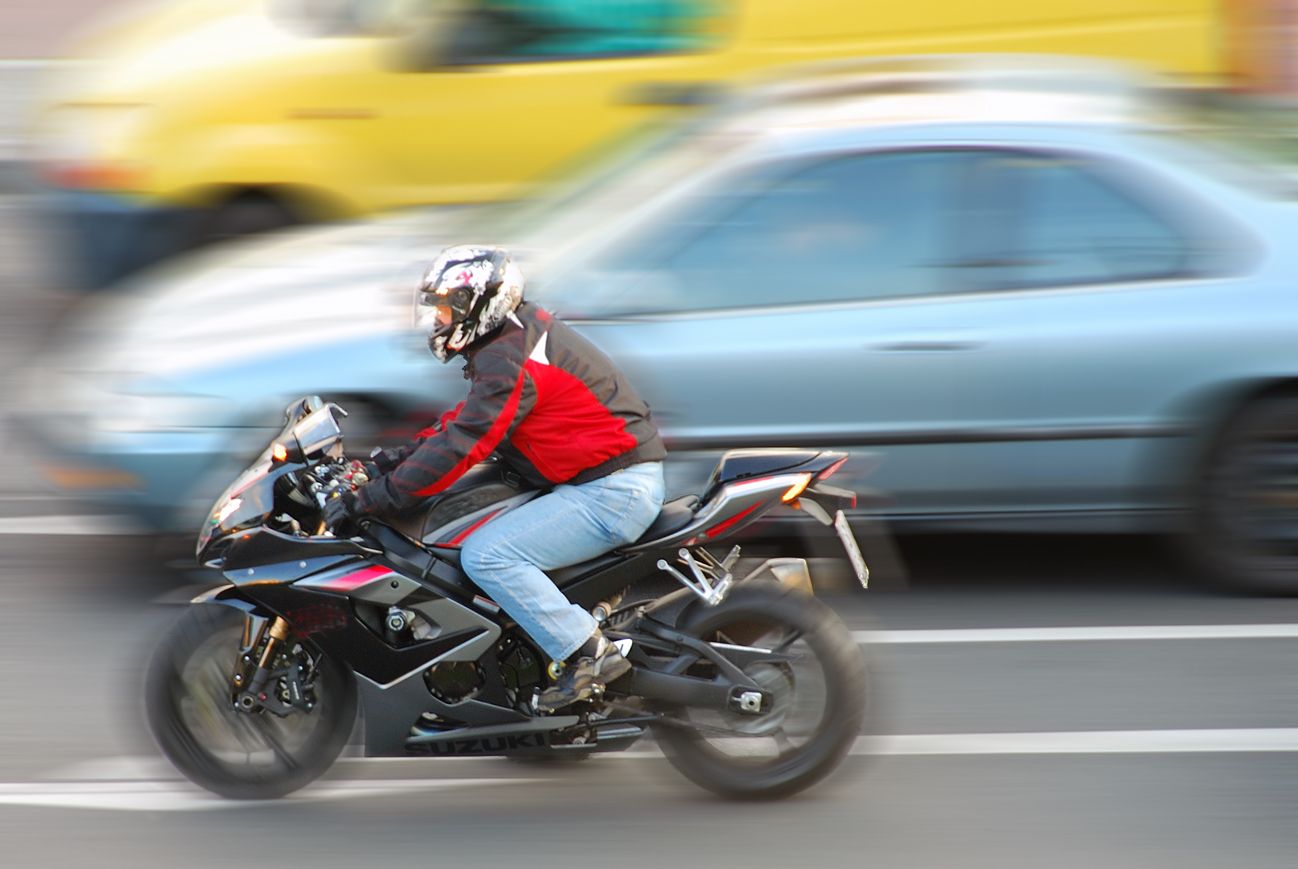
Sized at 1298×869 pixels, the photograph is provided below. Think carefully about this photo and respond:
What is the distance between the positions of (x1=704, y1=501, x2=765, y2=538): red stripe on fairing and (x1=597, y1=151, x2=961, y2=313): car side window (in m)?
1.78

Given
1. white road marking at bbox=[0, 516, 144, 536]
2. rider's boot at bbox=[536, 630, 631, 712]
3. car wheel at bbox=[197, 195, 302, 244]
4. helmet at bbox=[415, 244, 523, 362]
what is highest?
helmet at bbox=[415, 244, 523, 362]

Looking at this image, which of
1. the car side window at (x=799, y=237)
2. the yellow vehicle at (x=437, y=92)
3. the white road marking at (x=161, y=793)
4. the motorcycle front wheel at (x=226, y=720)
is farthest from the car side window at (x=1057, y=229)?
the yellow vehicle at (x=437, y=92)

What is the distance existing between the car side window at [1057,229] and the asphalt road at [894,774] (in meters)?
1.11

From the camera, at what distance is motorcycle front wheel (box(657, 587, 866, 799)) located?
4.76 metres

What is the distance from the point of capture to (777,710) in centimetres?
487

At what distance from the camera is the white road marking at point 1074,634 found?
6098mm

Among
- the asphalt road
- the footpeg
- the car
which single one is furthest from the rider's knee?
the car

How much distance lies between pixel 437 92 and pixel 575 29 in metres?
0.76

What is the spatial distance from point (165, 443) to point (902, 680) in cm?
252

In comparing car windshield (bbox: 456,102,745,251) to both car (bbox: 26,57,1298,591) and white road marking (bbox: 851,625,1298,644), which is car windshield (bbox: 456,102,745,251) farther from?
Answer: white road marking (bbox: 851,625,1298,644)

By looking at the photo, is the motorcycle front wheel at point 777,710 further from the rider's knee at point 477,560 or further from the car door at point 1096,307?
the car door at point 1096,307

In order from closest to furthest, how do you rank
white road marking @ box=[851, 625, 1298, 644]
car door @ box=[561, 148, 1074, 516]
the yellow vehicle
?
1. white road marking @ box=[851, 625, 1298, 644]
2. car door @ box=[561, 148, 1074, 516]
3. the yellow vehicle

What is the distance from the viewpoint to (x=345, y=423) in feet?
20.9

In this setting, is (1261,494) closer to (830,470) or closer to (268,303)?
(830,470)
